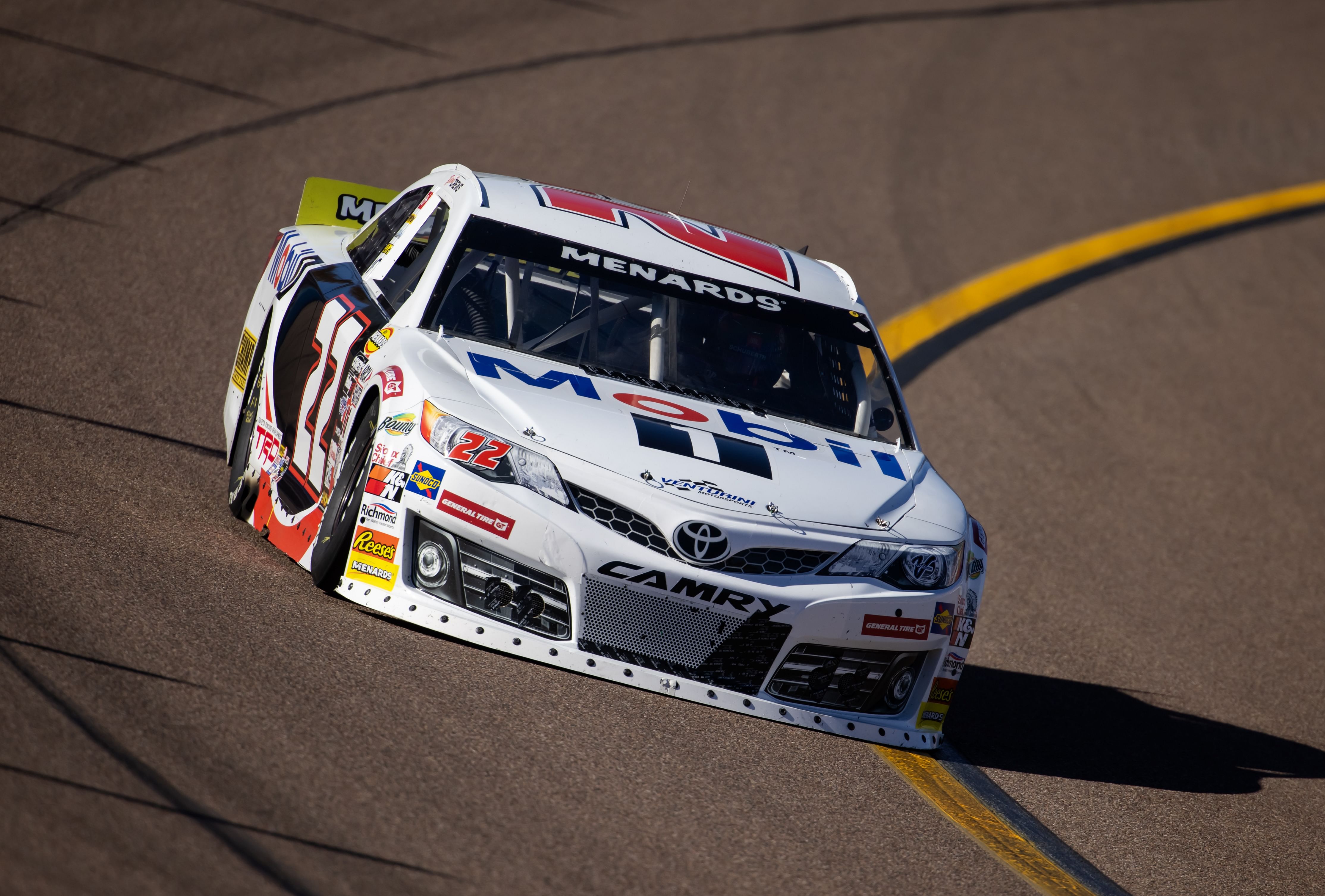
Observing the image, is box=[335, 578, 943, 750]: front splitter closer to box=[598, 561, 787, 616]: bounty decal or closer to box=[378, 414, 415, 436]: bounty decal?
box=[598, 561, 787, 616]: bounty decal

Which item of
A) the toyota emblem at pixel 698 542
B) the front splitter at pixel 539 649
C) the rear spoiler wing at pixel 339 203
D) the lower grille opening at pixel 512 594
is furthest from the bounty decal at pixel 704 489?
the rear spoiler wing at pixel 339 203

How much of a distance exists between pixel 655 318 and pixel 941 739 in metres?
2.09

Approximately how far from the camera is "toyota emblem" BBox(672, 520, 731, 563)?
5109 mm

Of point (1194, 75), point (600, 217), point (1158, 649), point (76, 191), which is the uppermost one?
point (1194, 75)

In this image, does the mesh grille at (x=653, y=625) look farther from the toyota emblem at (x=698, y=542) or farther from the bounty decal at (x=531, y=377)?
the bounty decal at (x=531, y=377)

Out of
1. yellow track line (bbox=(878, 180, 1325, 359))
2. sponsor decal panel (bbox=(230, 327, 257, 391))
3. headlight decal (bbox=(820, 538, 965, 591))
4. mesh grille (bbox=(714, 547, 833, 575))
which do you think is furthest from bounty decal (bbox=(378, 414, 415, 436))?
yellow track line (bbox=(878, 180, 1325, 359))

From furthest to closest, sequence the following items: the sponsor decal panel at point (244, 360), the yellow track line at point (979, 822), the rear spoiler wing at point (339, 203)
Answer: the rear spoiler wing at point (339, 203) < the sponsor decal panel at point (244, 360) < the yellow track line at point (979, 822)

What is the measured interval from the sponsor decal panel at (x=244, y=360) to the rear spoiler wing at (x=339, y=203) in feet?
2.63

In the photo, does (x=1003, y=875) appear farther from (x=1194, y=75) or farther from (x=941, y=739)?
(x=1194, y=75)

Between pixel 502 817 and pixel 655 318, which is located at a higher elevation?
pixel 655 318

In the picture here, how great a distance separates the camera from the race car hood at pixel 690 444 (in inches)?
207

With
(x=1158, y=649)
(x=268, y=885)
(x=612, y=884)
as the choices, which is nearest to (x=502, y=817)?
(x=612, y=884)

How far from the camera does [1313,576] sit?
9.95m

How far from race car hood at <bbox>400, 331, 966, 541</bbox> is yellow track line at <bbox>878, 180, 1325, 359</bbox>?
6.88 metres
